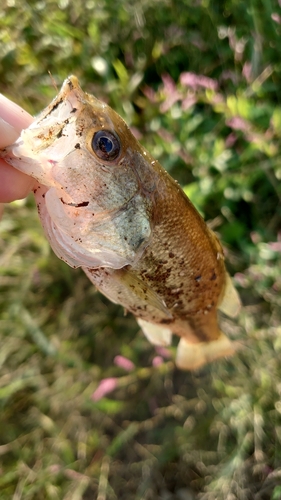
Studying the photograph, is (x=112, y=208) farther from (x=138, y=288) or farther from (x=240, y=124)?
(x=240, y=124)

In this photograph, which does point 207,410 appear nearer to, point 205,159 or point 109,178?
point 205,159

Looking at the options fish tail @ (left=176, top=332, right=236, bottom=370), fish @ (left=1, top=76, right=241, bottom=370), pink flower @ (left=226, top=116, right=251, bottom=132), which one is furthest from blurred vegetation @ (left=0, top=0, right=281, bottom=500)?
fish @ (left=1, top=76, right=241, bottom=370)

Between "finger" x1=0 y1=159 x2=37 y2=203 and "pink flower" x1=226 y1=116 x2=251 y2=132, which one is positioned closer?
"finger" x1=0 y1=159 x2=37 y2=203

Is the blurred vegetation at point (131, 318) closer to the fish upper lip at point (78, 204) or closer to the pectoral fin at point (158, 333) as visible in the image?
the pectoral fin at point (158, 333)

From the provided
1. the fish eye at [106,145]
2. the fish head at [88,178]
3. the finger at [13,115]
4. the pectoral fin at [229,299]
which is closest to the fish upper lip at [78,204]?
the fish head at [88,178]

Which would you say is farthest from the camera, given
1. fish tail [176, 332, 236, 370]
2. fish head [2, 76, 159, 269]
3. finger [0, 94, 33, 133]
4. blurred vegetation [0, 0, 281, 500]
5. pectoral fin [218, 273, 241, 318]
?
blurred vegetation [0, 0, 281, 500]

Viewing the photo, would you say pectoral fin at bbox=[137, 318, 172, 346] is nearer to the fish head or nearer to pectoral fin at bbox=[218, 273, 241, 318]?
pectoral fin at bbox=[218, 273, 241, 318]

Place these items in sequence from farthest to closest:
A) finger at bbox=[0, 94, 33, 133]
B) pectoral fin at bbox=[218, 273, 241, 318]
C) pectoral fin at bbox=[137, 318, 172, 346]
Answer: pectoral fin at bbox=[137, 318, 172, 346] < pectoral fin at bbox=[218, 273, 241, 318] < finger at bbox=[0, 94, 33, 133]

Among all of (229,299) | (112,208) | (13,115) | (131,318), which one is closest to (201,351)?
(229,299)
